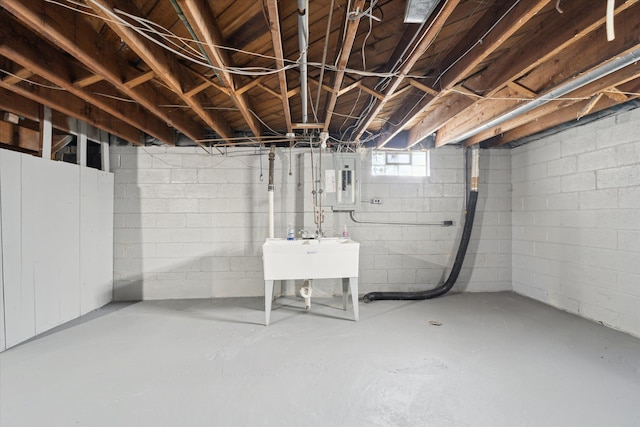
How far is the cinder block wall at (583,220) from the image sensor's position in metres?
2.51

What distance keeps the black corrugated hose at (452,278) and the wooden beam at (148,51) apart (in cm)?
280

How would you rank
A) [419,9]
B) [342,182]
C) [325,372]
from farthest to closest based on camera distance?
[342,182], [325,372], [419,9]

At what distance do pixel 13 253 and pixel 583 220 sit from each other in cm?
524

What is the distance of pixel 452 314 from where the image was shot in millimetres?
3014

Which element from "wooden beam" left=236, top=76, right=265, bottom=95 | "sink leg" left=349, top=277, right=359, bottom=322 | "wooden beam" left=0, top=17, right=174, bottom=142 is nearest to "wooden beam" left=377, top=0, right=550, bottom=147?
"wooden beam" left=236, top=76, right=265, bottom=95

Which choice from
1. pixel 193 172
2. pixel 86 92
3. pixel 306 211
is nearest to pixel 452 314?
pixel 306 211

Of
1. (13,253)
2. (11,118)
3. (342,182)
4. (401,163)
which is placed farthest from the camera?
(401,163)

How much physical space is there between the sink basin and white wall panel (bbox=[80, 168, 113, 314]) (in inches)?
77.6

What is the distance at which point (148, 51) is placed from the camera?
5.25 feet

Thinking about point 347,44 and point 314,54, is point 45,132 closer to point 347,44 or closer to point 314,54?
point 314,54

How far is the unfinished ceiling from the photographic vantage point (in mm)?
1405

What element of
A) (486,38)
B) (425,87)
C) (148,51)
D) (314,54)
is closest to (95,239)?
(148,51)

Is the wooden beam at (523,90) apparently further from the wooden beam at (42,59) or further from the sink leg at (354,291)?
the wooden beam at (42,59)

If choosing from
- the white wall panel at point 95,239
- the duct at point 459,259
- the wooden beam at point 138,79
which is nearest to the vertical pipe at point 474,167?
the duct at point 459,259
